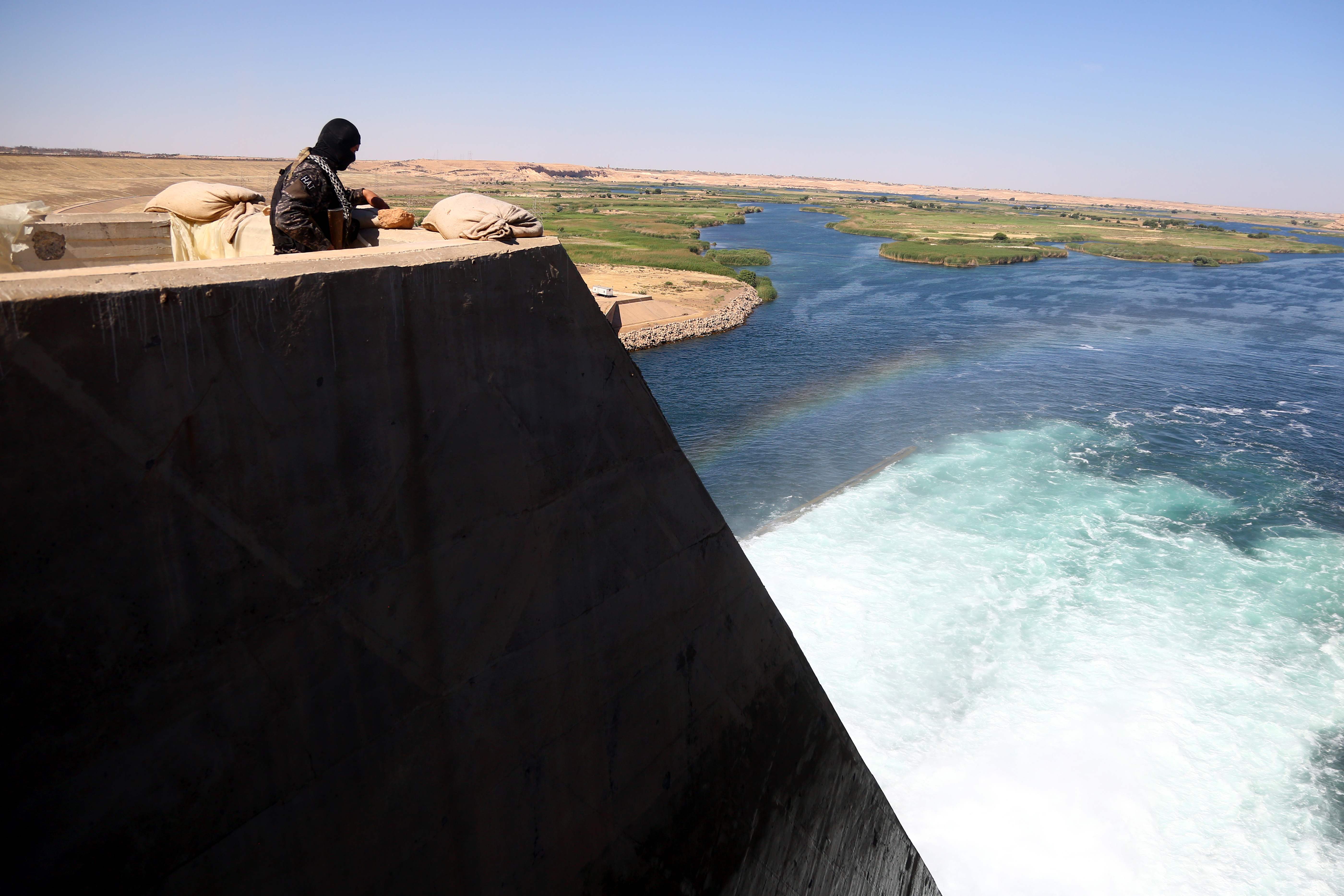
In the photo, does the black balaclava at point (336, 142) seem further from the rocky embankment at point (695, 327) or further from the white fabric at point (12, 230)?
the rocky embankment at point (695, 327)

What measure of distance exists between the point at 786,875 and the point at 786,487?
15.9 meters

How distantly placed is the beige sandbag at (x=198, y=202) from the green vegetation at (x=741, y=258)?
5371 cm

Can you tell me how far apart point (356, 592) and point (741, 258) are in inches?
2392

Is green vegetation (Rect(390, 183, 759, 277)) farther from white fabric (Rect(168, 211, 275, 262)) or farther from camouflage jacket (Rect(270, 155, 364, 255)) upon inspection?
camouflage jacket (Rect(270, 155, 364, 255))

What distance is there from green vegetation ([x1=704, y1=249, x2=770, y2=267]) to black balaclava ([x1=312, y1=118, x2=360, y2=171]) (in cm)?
5456

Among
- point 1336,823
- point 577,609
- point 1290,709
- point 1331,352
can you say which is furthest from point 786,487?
point 1331,352

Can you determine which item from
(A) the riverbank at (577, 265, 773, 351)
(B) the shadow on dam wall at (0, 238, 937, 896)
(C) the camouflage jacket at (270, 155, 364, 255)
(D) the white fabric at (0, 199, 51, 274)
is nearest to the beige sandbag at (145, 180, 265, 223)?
(D) the white fabric at (0, 199, 51, 274)

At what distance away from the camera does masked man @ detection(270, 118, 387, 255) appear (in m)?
4.74

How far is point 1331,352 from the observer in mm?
37031

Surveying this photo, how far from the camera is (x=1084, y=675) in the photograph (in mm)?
13508

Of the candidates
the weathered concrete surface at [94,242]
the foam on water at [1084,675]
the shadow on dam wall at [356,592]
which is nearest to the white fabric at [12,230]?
the weathered concrete surface at [94,242]

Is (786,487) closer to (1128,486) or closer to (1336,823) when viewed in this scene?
(1128,486)

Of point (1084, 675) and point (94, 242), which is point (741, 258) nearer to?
point (1084, 675)

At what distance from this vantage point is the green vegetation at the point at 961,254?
67250 millimetres
